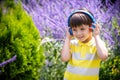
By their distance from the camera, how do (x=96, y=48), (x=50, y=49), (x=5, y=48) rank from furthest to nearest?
(x=50, y=49), (x=5, y=48), (x=96, y=48)

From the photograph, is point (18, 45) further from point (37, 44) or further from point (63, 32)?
point (63, 32)

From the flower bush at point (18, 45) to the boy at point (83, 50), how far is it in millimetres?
977

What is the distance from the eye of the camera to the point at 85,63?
3252mm

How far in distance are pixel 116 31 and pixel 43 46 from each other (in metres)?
0.90

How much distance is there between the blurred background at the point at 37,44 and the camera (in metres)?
4.21

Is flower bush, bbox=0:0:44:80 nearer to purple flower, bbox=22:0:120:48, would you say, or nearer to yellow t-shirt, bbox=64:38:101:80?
purple flower, bbox=22:0:120:48

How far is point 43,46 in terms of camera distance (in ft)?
14.9

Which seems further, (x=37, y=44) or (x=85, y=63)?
(x=37, y=44)

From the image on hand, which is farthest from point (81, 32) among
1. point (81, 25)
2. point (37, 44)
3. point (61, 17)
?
point (61, 17)

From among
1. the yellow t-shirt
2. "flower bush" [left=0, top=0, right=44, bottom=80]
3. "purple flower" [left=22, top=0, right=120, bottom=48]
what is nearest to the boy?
the yellow t-shirt

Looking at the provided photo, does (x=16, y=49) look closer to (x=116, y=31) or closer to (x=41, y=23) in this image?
(x=41, y=23)

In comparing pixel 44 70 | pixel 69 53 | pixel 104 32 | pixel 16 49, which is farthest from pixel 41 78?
pixel 69 53

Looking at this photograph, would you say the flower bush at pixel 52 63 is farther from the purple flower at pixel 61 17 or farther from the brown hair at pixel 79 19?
the brown hair at pixel 79 19

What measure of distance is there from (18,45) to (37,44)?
11.4 inches
